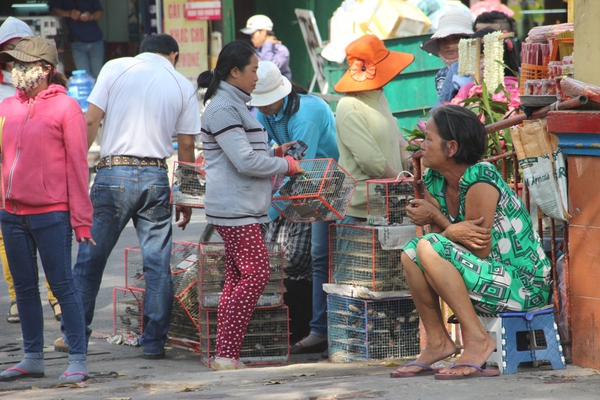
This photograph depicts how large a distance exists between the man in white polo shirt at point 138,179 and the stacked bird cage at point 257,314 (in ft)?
0.86

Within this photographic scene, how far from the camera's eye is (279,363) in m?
5.88

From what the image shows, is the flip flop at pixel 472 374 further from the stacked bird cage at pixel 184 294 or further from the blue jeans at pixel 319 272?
the stacked bird cage at pixel 184 294

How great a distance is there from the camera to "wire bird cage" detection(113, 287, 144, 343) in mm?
6412

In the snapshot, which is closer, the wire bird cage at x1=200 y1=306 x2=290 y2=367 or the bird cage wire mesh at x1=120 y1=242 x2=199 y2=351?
the wire bird cage at x1=200 y1=306 x2=290 y2=367

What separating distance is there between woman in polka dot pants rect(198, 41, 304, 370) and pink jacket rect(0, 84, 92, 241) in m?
0.77

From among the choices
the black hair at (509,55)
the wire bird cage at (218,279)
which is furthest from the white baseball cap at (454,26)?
the wire bird cage at (218,279)

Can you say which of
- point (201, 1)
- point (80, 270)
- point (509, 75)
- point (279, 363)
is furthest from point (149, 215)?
point (201, 1)

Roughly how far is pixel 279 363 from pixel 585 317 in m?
2.08

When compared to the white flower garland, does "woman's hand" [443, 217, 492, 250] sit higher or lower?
lower

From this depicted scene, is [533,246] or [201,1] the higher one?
[201,1]

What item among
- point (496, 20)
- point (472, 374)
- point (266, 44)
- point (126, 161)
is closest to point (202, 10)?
point (266, 44)

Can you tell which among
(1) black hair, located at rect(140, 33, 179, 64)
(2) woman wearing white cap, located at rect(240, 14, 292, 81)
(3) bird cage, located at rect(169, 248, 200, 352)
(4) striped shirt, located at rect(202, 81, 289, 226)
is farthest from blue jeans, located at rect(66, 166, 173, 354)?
(2) woman wearing white cap, located at rect(240, 14, 292, 81)

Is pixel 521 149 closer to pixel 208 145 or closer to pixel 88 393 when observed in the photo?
pixel 208 145

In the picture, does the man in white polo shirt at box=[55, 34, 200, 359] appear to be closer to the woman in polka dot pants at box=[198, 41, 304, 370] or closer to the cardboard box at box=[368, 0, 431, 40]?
the woman in polka dot pants at box=[198, 41, 304, 370]
